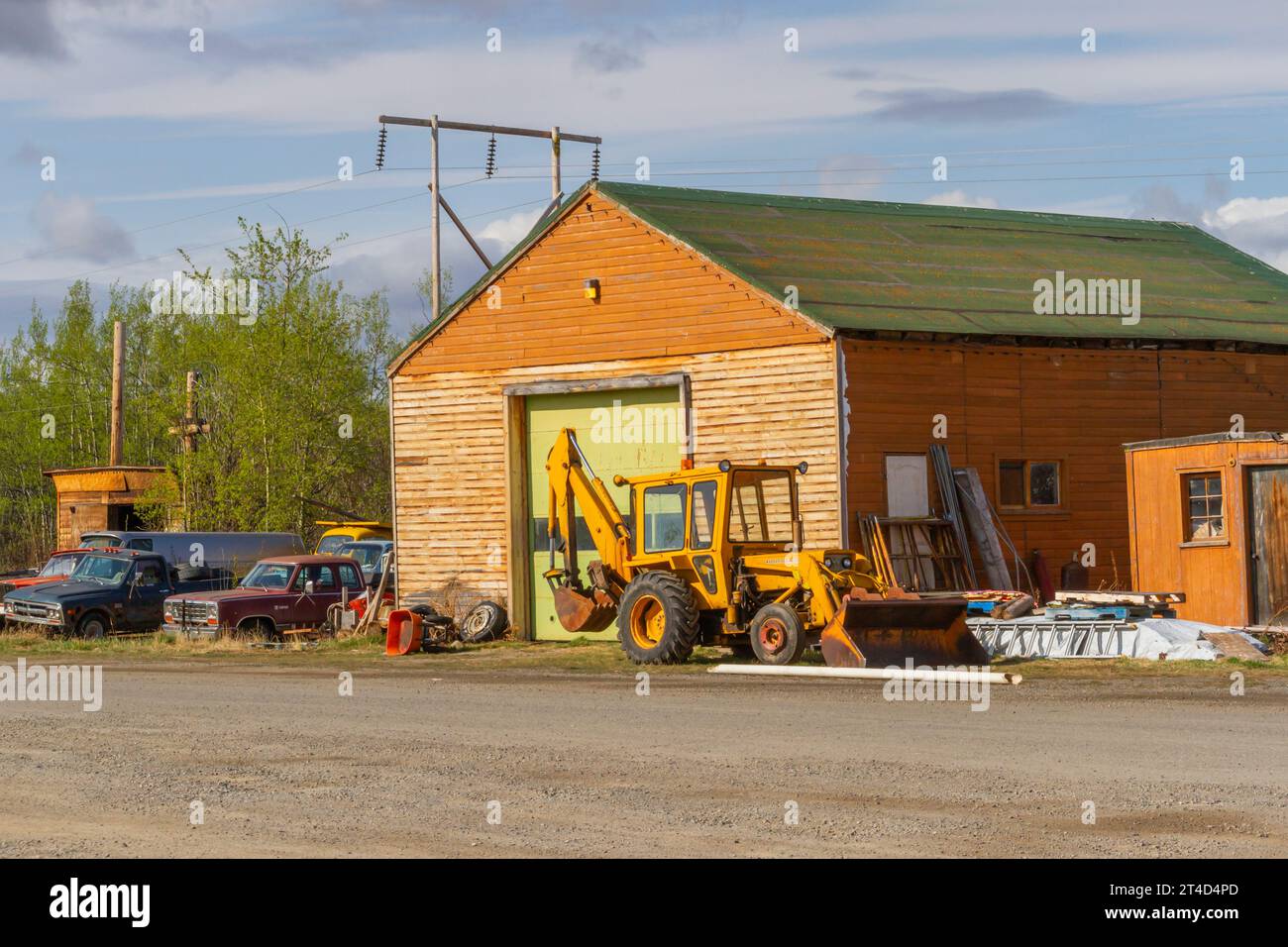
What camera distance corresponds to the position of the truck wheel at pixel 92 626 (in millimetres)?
30062

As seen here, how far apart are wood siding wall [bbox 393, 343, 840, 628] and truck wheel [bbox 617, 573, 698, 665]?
3.72 metres

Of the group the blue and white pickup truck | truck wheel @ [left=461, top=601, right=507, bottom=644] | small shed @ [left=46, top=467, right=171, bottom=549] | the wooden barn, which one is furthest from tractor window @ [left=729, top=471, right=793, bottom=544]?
small shed @ [left=46, top=467, right=171, bottom=549]

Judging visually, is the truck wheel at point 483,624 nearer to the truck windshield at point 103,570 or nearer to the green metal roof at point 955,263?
the truck windshield at point 103,570

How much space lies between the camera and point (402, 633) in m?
26.3

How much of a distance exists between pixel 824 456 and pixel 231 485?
23369 mm

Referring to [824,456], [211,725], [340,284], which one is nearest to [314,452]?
[340,284]

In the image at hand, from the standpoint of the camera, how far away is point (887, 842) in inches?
365

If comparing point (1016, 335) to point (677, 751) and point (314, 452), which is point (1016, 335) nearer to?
point (677, 751)

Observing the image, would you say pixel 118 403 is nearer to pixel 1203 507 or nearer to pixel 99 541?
pixel 99 541

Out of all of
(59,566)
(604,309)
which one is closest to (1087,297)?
(604,309)

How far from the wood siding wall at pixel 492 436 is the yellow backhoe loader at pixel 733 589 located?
5.74ft

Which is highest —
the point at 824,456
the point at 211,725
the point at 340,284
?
the point at 340,284

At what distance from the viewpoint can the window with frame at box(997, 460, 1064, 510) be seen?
26688 millimetres
